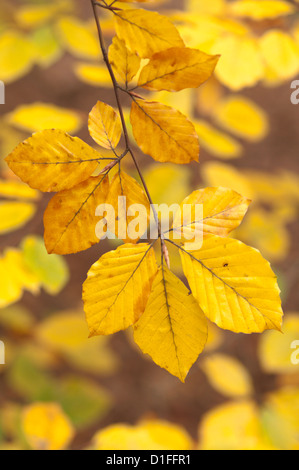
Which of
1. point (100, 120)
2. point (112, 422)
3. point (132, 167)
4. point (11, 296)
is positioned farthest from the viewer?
point (112, 422)

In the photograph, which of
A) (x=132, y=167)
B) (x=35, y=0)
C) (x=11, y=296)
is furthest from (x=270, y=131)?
(x=11, y=296)

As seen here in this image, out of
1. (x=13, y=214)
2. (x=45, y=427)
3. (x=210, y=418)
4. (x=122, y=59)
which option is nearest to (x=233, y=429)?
(x=210, y=418)

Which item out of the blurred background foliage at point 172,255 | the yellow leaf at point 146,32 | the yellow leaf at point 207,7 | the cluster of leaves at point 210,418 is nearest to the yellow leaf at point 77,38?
the blurred background foliage at point 172,255

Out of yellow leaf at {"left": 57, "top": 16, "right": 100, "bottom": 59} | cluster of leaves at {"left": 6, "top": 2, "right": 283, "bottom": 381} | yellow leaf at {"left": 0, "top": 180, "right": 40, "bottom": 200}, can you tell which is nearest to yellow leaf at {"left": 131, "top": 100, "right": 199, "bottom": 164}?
cluster of leaves at {"left": 6, "top": 2, "right": 283, "bottom": 381}

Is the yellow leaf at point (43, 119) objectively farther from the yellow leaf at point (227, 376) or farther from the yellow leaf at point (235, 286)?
the yellow leaf at point (227, 376)
